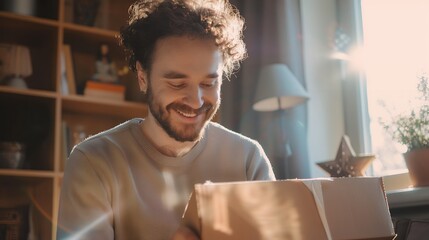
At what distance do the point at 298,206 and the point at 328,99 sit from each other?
179cm

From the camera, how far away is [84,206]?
128 centimetres

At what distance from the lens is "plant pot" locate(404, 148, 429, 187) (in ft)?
5.69

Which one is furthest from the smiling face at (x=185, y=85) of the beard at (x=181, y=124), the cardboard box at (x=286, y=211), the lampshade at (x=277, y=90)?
the lampshade at (x=277, y=90)

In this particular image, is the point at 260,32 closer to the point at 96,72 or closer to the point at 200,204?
the point at 96,72

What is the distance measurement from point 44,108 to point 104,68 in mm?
380

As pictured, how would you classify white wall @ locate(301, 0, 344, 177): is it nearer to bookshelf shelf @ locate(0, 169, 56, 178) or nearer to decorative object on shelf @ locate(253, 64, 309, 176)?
decorative object on shelf @ locate(253, 64, 309, 176)

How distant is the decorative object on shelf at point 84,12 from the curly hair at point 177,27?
1.53 metres

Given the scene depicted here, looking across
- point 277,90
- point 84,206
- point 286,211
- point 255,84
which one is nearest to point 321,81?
point 255,84

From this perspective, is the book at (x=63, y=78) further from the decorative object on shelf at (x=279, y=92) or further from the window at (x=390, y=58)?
the window at (x=390, y=58)

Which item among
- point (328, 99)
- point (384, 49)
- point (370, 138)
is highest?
point (384, 49)

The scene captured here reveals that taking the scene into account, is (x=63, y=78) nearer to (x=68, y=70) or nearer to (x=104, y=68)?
(x=68, y=70)

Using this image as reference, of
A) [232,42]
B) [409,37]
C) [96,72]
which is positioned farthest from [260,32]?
[232,42]

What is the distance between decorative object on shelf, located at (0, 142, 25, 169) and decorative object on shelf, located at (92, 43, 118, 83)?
0.54m

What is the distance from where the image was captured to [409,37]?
2385 mm
